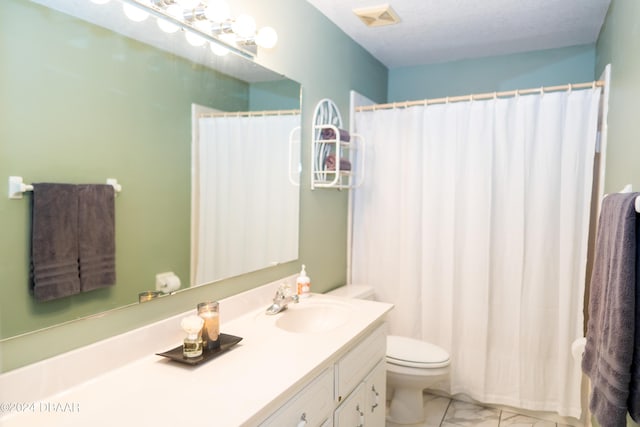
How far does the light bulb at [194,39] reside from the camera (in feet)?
5.07

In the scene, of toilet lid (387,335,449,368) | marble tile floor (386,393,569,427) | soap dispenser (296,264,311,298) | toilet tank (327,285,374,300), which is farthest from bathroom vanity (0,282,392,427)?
marble tile floor (386,393,569,427)

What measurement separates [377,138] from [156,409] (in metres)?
2.20

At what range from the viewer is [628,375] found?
1.13m

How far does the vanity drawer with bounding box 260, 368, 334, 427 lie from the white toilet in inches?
37.1

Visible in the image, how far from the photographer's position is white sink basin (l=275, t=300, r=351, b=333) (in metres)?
1.94

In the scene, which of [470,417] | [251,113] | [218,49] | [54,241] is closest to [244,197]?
[251,113]

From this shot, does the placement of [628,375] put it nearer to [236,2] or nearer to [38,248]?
[38,248]

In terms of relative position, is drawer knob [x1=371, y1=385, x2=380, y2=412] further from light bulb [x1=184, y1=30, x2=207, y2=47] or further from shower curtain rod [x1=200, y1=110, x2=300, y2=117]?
light bulb [x1=184, y1=30, x2=207, y2=47]

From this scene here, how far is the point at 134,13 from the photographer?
134cm

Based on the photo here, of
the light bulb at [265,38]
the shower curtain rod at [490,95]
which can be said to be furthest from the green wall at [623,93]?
the light bulb at [265,38]

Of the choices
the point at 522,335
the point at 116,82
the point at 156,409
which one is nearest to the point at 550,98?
the point at 522,335

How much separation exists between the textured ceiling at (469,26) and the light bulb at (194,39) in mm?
925

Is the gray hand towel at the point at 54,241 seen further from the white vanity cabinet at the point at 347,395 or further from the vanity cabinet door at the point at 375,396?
the vanity cabinet door at the point at 375,396

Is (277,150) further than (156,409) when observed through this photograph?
Yes
